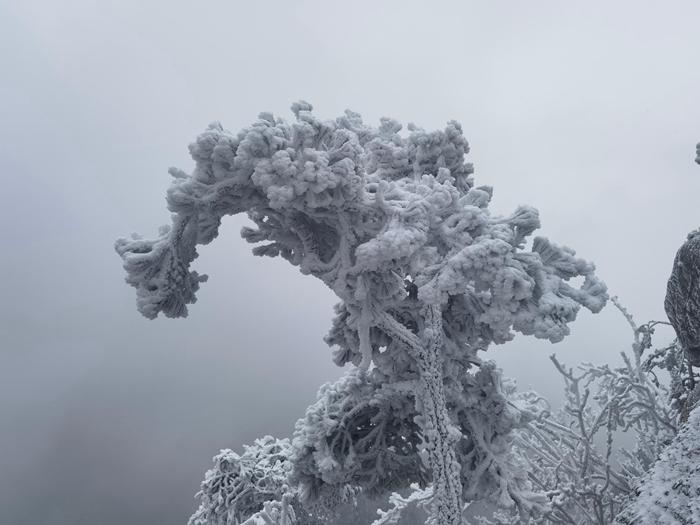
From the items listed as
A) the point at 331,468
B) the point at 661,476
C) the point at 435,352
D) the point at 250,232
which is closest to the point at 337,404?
the point at 331,468

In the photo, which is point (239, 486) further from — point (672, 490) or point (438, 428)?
point (672, 490)

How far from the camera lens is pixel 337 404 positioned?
31.1ft

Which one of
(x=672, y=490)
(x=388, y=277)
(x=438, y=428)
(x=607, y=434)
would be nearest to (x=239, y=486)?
(x=438, y=428)

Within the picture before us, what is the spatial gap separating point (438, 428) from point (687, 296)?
457 cm

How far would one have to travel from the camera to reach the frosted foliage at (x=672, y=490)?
1.69 metres

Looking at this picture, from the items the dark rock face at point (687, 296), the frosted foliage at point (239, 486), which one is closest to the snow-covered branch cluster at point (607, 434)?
the dark rock face at point (687, 296)

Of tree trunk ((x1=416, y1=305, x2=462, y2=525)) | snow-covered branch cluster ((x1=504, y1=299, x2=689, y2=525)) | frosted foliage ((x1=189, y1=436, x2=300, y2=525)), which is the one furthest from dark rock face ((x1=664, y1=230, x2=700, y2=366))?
frosted foliage ((x1=189, y1=436, x2=300, y2=525))

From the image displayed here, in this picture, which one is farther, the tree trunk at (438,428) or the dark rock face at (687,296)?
the tree trunk at (438,428)

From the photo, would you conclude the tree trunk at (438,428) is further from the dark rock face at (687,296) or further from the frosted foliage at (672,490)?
the frosted foliage at (672,490)

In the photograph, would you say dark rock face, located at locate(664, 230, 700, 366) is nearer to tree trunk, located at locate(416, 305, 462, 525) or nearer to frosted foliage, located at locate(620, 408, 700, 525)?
frosted foliage, located at locate(620, 408, 700, 525)

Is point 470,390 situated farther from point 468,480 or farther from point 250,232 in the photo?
point 250,232

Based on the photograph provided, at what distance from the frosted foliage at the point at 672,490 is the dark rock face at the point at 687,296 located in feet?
8.08

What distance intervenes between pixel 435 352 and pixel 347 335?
1.69 metres

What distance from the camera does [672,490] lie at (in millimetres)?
1797
